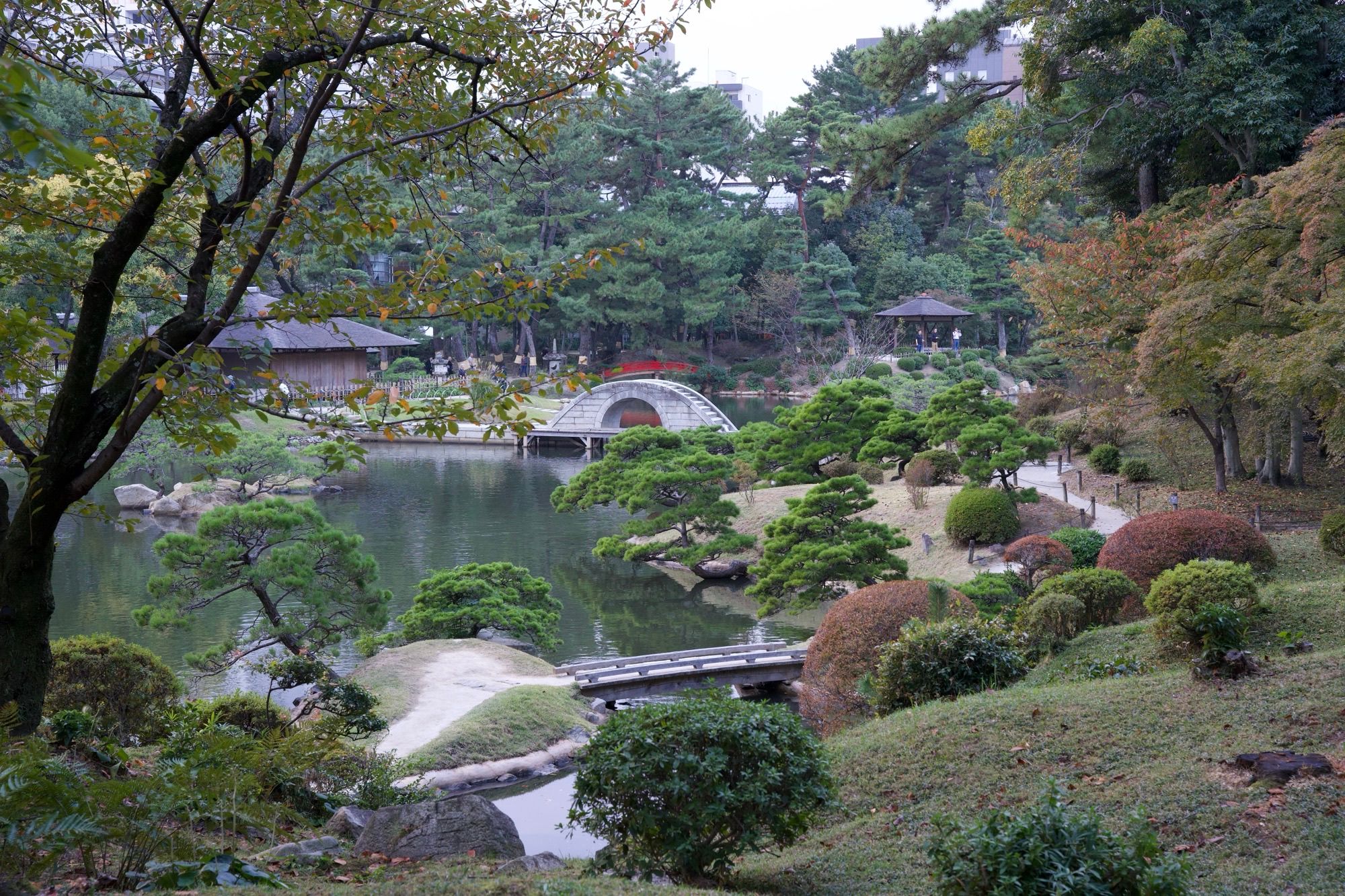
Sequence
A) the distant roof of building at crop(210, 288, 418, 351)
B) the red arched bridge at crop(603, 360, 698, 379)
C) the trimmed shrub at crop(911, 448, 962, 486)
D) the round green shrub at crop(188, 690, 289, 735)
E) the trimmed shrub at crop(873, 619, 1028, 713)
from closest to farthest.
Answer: the trimmed shrub at crop(873, 619, 1028, 713)
the round green shrub at crop(188, 690, 289, 735)
the trimmed shrub at crop(911, 448, 962, 486)
the distant roof of building at crop(210, 288, 418, 351)
the red arched bridge at crop(603, 360, 698, 379)

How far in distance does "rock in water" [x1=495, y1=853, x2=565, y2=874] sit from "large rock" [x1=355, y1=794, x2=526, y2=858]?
0.11m

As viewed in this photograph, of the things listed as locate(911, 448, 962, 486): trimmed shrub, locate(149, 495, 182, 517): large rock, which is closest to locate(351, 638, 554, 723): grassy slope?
locate(911, 448, 962, 486): trimmed shrub

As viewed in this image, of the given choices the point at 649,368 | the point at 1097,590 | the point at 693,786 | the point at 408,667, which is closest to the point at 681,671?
the point at 408,667

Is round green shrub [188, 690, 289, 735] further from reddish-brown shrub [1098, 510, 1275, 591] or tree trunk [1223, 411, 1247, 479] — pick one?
tree trunk [1223, 411, 1247, 479]

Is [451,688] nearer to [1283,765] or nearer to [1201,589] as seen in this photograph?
[1201,589]

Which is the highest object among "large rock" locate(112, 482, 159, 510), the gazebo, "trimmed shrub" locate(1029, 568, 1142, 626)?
the gazebo

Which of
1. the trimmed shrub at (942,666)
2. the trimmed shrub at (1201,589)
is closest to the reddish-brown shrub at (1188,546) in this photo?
the trimmed shrub at (1201,589)

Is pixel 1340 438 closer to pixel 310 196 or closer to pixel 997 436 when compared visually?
pixel 997 436

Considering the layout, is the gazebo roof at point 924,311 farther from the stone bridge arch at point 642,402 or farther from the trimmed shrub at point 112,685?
the trimmed shrub at point 112,685

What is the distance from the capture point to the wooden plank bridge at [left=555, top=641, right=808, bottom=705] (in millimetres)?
12352

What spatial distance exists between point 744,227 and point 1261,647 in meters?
38.6

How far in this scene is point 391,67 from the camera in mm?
→ 5652

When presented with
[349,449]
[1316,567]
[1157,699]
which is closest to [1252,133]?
[1316,567]

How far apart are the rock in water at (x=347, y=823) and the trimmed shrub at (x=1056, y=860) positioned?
3550 mm
